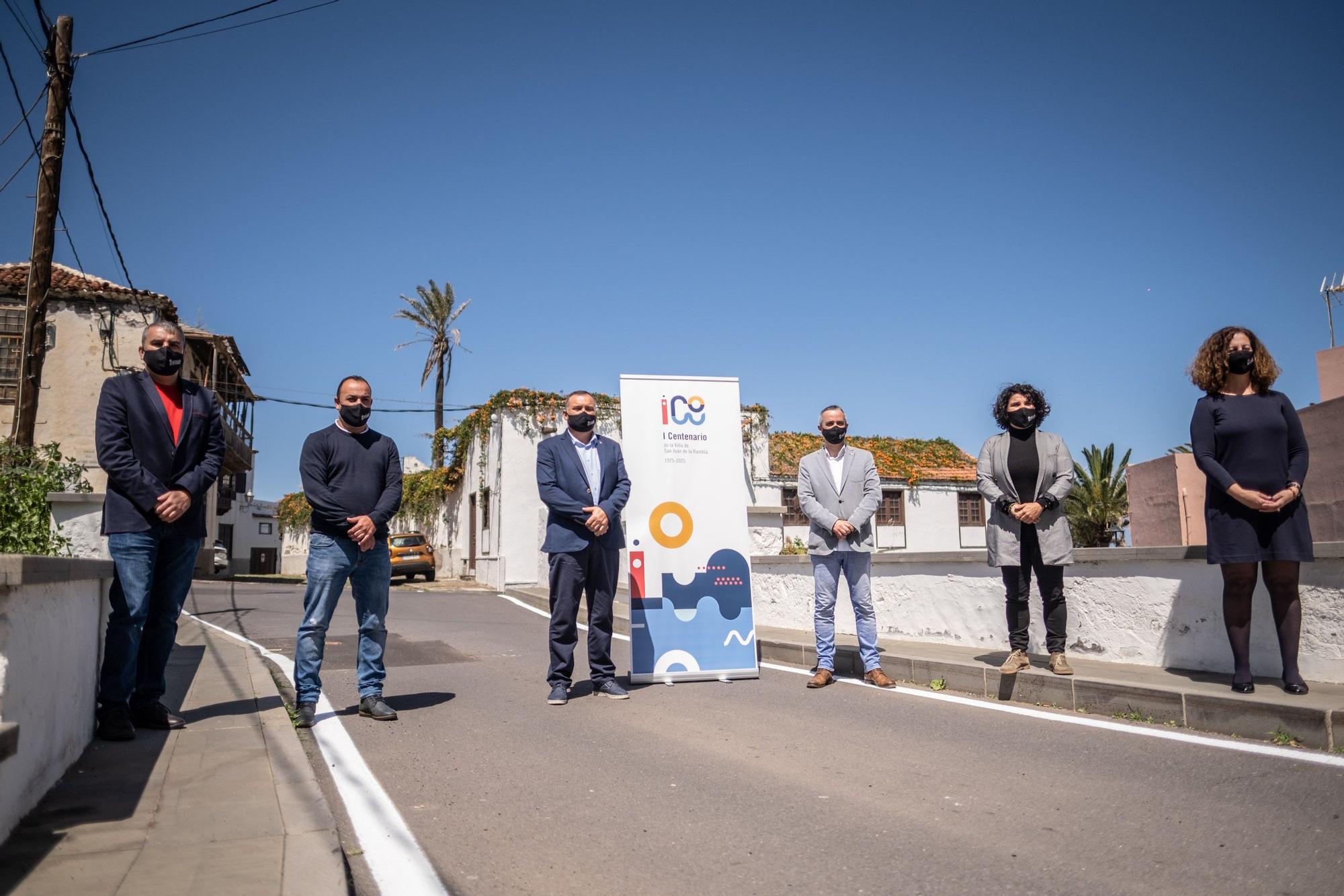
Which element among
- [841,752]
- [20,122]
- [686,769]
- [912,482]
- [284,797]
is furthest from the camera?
[912,482]

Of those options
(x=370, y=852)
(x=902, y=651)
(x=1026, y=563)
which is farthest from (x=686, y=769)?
(x=902, y=651)

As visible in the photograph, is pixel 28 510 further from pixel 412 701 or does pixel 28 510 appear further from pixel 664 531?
pixel 664 531

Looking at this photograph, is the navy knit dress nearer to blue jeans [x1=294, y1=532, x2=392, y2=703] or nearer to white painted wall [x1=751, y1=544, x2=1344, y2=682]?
white painted wall [x1=751, y1=544, x2=1344, y2=682]

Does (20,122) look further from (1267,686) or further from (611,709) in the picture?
(1267,686)

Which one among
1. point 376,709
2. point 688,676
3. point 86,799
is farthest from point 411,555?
point 86,799

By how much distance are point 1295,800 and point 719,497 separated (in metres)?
4.76

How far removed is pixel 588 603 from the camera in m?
6.75

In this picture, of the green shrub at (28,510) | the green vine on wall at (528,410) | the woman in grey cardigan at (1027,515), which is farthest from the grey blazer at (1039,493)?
the green vine on wall at (528,410)

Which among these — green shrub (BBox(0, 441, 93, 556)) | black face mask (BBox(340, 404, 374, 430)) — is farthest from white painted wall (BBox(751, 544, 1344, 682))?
green shrub (BBox(0, 441, 93, 556))

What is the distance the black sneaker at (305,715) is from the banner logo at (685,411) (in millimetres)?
3548

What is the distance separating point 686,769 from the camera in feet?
14.7

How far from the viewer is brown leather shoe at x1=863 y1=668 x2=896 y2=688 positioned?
6797 millimetres

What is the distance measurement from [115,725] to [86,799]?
115 cm

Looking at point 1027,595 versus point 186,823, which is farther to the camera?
point 1027,595
